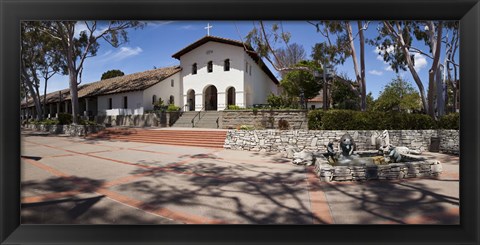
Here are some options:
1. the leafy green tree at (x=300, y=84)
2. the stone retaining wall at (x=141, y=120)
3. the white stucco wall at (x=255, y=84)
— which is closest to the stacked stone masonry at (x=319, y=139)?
the white stucco wall at (x=255, y=84)

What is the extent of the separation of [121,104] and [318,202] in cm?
1531

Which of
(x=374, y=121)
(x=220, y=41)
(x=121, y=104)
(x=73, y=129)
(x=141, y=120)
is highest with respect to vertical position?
(x=220, y=41)

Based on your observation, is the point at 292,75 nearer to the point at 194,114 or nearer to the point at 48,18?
the point at 194,114

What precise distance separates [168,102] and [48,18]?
1465cm

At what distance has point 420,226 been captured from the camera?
192 cm

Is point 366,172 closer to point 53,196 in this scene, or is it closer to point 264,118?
point 53,196

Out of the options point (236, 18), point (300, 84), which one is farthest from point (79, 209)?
point (300, 84)

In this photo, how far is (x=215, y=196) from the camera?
359 centimetres

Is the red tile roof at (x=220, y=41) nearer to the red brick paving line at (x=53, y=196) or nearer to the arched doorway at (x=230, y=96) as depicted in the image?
the arched doorway at (x=230, y=96)

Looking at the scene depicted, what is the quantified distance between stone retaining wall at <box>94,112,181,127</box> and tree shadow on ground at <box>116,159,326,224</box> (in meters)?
9.71

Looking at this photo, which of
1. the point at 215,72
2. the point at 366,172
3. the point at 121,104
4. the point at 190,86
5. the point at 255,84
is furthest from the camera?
the point at 255,84

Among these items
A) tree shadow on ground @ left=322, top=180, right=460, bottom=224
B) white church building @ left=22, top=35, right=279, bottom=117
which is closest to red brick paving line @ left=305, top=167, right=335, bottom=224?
tree shadow on ground @ left=322, top=180, right=460, bottom=224

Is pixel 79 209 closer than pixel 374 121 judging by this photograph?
Yes
